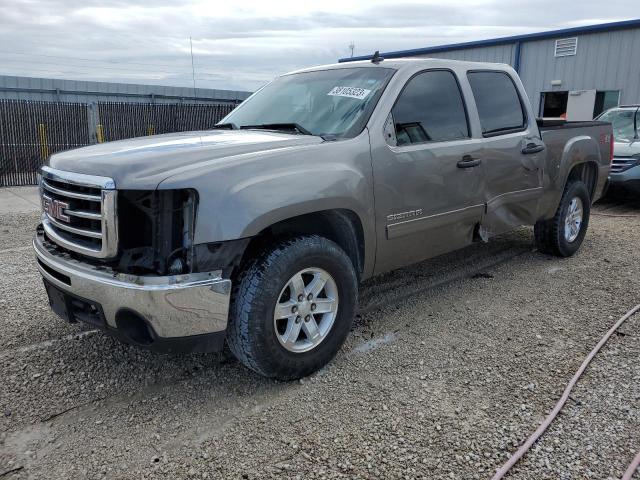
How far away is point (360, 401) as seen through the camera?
121 inches

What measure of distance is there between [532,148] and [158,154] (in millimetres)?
3470

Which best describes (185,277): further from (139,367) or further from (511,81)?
(511,81)

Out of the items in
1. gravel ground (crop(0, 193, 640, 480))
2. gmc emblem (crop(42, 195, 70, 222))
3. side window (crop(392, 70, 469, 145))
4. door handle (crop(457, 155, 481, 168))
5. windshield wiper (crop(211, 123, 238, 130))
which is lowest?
gravel ground (crop(0, 193, 640, 480))

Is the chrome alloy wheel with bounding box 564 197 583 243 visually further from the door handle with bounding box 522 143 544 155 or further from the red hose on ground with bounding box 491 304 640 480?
the red hose on ground with bounding box 491 304 640 480

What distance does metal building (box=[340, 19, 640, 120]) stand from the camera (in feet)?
51.5

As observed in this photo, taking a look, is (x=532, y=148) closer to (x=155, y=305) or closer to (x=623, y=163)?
(x=155, y=305)

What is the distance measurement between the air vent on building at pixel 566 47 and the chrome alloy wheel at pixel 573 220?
1313cm

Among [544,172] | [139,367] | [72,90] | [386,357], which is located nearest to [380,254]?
[386,357]

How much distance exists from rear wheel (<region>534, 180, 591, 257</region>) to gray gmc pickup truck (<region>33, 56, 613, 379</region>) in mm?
1184

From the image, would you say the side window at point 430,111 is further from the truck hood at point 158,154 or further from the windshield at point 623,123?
the windshield at point 623,123

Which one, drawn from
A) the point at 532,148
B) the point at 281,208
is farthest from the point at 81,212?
the point at 532,148

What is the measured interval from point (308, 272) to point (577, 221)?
13.6 ft

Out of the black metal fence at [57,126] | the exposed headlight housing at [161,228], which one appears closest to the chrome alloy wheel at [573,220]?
the exposed headlight housing at [161,228]

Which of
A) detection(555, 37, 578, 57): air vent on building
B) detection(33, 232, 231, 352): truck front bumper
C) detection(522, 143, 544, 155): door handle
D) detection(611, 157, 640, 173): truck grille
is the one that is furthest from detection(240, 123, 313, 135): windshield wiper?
detection(555, 37, 578, 57): air vent on building
